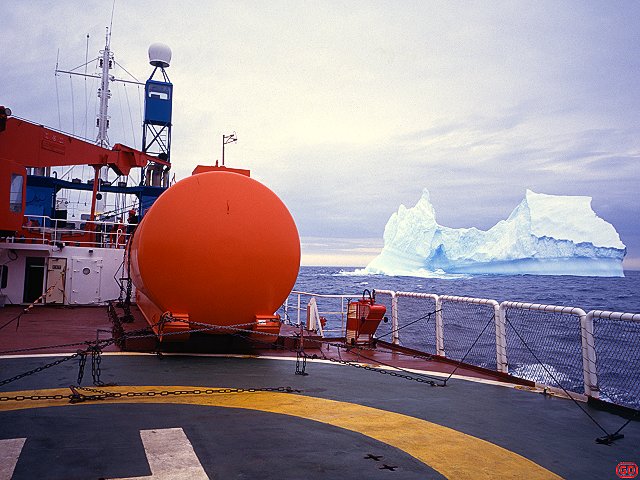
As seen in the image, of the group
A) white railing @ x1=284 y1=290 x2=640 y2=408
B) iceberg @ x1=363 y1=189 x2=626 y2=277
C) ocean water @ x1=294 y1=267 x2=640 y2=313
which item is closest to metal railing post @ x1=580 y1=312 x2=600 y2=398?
white railing @ x1=284 y1=290 x2=640 y2=408

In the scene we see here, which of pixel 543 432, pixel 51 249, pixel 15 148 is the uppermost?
pixel 15 148

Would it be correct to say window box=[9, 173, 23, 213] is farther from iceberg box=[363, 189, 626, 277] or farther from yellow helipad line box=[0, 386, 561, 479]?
iceberg box=[363, 189, 626, 277]

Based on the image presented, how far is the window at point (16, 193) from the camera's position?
39.0ft

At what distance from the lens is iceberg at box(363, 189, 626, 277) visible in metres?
64.4

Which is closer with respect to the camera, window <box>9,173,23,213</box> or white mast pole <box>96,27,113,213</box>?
window <box>9,173,23,213</box>

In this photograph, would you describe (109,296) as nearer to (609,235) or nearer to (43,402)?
(43,402)

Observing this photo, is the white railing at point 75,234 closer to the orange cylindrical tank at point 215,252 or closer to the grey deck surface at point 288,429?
the orange cylindrical tank at point 215,252

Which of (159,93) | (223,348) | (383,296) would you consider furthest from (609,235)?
(223,348)

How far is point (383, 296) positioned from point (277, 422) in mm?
7575

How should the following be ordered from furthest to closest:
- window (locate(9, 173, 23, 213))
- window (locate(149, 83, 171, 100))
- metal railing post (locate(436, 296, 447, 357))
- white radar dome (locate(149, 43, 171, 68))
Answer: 1. white radar dome (locate(149, 43, 171, 68))
2. window (locate(149, 83, 171, 100))
3. window (locate(9, 173, 23, 213))
4. metal railing post (locate(436, 296, 447, 357))

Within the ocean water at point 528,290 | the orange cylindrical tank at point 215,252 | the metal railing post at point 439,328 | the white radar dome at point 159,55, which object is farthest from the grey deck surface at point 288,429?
the ocean water at point 528,290

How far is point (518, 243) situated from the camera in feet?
225

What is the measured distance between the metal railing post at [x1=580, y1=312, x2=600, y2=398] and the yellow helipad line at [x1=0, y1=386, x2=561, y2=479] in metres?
2.54

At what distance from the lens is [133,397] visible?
6.23 metres
